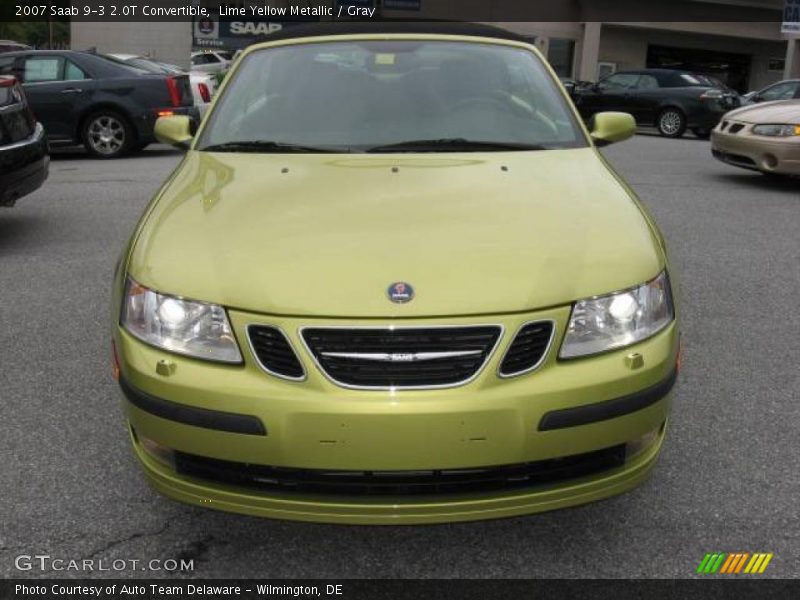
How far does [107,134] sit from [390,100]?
9.17 meters

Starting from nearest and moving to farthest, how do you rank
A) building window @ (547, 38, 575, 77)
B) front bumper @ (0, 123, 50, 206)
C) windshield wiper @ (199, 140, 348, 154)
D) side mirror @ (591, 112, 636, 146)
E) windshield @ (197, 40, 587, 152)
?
windshield wiper @ (199, 140, 348, 154), windshield @ (197, 40, 587, 152), side mirror @ (591, 112, 636, 146), front bumper @ (0, 123, 50, 206), building window @ (547, 38, 575, 77)

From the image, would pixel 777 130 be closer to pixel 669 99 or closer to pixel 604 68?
pixel 669 99

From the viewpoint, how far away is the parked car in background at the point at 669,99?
17.3 m

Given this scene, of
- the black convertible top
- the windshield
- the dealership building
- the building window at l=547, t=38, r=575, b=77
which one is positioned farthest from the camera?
the building window at l=547, t=38, r=575, b=77

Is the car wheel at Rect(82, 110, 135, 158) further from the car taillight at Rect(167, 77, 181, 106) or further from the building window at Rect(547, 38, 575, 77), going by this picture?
the building window at Rect(547, 38, 575, 77)

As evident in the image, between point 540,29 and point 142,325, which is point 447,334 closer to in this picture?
point 142,325

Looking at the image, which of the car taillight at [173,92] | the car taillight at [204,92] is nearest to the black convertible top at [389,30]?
the car taillight at [173,92]

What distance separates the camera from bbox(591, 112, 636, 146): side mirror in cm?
401

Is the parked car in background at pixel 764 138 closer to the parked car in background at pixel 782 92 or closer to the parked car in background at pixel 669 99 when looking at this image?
the parked car in background at pixel 782 92

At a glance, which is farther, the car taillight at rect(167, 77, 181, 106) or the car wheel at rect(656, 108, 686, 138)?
the car wheel at rect(656, 108, 686, 138)

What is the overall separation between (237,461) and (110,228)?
5310 millimetres

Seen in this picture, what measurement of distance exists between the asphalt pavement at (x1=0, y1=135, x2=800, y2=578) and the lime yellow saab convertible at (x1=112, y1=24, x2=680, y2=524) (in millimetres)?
356

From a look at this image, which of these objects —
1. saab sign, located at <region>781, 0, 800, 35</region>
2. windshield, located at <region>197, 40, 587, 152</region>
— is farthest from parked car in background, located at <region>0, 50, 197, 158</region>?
saab sign, located at <region>781, 0, 800, 35</region>

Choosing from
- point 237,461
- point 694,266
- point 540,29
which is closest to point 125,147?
point 694,266
